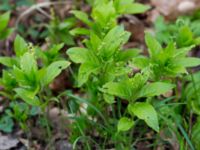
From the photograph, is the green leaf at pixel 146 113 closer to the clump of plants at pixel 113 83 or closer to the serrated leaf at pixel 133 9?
the clump of plants at pixel 113 83

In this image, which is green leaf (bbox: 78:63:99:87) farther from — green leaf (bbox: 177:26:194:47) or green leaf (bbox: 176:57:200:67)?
green leaf (bbox: 177:26:194:47)

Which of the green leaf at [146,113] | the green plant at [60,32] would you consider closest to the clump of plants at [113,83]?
the green leaf at [146,113]

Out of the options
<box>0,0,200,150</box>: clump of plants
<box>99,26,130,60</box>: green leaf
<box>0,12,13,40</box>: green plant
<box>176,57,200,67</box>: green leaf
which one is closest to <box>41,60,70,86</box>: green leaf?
<box>0,0,200,150</box>: clump of plants

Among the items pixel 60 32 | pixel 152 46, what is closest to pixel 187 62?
pixel 152 46

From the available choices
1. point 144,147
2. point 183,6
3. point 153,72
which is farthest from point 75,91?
point 183,6

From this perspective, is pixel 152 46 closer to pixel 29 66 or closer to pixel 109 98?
pixel 109 98

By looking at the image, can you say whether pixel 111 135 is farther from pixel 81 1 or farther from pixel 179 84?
pixel 81 1

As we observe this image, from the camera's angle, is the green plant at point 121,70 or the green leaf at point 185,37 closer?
the green plant at point 121,70

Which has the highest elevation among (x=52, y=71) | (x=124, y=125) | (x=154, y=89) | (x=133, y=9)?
(x=133, y=9)
